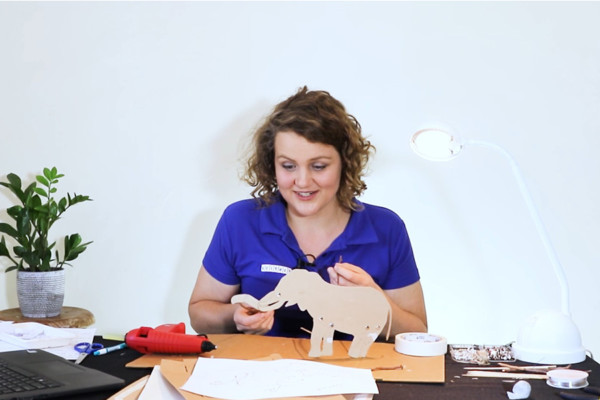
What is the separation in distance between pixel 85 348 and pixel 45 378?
0.94 feet

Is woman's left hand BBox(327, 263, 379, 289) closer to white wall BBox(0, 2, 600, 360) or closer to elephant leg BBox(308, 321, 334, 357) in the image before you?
elephant leg BBox(308, 321, 334, 357)

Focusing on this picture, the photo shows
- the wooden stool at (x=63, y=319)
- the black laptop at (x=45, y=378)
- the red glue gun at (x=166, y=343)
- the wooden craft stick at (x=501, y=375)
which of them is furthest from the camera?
the wooden stool at (x=63, y=319)

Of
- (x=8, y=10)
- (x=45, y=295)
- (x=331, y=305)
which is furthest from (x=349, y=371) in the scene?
(x=8, y=10)

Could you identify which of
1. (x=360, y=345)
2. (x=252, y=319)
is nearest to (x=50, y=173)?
(x=252, y=319)

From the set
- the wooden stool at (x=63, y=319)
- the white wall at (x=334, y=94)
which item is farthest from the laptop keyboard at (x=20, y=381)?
the white wall at (x=334, y=94)

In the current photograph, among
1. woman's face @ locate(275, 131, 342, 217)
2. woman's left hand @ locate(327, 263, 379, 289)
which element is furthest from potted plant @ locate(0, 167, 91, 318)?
woman's left hand @ locate(327, 263, 379, 289)

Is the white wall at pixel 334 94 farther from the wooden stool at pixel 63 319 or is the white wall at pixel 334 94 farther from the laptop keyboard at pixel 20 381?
the laptop keyboard at pixel 20 381

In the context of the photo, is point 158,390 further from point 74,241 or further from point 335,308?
point 74,241

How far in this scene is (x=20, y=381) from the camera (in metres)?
1.33

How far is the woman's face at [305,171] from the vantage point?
6.37 ft

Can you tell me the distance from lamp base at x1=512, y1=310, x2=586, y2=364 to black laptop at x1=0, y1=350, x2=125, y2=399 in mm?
844

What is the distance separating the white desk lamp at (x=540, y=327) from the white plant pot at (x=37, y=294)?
1.43m

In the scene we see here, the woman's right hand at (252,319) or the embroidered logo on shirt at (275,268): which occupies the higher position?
the embroidered logo on shirt at (275,268)

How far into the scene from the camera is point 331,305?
1.63 m
